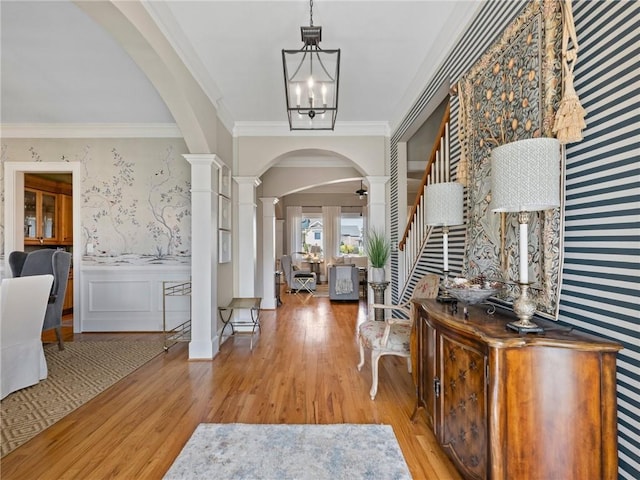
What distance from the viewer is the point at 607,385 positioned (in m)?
1.21

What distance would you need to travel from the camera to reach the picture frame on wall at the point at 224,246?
13.3 feet

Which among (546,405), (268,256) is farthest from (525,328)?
(268,256)

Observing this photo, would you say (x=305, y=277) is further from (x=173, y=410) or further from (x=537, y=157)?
(x=537, y=157)

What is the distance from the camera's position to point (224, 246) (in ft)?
13.9

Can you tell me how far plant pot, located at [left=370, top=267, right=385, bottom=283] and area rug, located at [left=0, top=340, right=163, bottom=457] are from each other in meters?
2.75

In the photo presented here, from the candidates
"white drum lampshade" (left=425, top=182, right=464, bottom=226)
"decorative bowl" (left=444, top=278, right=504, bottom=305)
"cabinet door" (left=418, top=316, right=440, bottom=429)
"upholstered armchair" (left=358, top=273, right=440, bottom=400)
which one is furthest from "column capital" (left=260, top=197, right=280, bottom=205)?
"decorative bowl" (left=444, top=278, right=504, bottom=305)

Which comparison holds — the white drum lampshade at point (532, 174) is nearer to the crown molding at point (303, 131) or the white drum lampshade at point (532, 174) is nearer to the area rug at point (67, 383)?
the area rug at point (67, 383)

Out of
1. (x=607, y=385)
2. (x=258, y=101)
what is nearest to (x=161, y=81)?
(x=258, y=101)

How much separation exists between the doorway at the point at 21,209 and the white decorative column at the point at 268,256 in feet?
9.46

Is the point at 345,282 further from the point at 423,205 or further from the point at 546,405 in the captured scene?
the point at 546,405

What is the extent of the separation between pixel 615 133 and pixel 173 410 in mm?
3011

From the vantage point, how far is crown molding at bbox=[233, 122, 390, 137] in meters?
4.63

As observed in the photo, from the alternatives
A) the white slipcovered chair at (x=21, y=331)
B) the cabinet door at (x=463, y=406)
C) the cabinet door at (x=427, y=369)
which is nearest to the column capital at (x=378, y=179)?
the cabinet door at (x=427, y=369)

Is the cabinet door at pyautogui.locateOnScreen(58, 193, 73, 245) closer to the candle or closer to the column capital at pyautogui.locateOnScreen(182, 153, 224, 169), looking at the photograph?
the column capital at pyautogui.locateOnScreen(182, 153, 224, 169)
